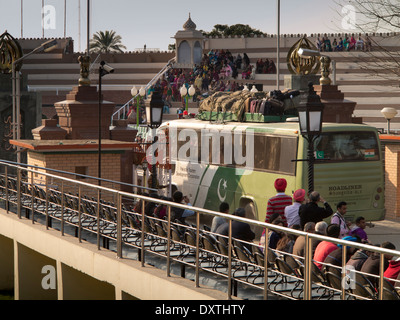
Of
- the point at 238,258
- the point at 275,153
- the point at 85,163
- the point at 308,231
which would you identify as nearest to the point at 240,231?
the point at 308,231

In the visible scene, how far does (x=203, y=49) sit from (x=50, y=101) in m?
14.3

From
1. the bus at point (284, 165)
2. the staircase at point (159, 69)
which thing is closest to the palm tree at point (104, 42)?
the staircase at point (159, 69)

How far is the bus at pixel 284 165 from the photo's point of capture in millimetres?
19781

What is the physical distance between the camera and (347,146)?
2028 centimetres

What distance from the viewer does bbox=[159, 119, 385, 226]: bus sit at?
1978 centimetres

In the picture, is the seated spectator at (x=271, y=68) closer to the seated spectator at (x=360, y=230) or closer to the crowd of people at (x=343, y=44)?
the crowd of people at (x=343, y=44)

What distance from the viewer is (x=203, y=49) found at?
7225cm

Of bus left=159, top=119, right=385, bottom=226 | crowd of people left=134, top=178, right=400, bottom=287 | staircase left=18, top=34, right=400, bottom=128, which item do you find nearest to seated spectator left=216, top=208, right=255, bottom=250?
crowd of people left=134, top=178, right=400, bottom=287

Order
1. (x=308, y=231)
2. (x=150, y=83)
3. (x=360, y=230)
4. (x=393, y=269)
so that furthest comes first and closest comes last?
(x=150, y=83)
(x=360, y=230)
(x=308, y=231)
(x=393, y=269)

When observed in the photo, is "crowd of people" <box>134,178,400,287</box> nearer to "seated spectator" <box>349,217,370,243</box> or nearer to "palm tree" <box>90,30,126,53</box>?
"seated spectator" <box>349,217,370,243</box>

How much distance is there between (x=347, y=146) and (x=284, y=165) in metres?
1.66

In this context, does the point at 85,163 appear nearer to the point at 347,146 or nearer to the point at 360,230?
the point at 347,146
